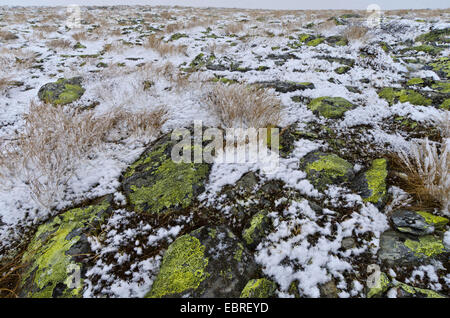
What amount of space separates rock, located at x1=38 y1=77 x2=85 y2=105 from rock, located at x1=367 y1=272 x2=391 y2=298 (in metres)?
A: 4.96

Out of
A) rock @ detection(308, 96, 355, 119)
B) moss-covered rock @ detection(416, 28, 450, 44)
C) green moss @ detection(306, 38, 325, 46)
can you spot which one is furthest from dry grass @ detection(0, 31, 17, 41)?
moss-covered rock @ detection(416, 28, 450, 44)

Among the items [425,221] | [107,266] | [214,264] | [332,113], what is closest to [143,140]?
[107,266]

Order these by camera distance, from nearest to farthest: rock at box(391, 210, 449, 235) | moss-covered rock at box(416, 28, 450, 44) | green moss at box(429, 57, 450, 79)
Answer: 1. rock at box(391, 210, 449, 235)
2. green moss at box(429, 57, 450, 79)
3. moss-covered rock at box(416, 28, 450, 44)

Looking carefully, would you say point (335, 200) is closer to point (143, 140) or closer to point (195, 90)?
point (143, 140)

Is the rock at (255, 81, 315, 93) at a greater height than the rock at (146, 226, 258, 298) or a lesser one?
greater

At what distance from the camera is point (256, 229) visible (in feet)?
5.75

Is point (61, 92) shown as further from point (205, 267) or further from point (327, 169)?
point (327, 169)

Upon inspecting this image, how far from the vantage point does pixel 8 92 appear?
439 cm

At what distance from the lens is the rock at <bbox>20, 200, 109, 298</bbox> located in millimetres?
1420

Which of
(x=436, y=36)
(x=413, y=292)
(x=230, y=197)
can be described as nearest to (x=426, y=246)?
(x=413, y=292)

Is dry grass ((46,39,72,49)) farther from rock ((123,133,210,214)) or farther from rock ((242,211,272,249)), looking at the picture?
rock ((242,211,272,249))

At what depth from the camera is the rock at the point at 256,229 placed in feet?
5.56

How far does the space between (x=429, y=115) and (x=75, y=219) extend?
14.7ft

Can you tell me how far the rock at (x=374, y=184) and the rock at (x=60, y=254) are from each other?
2.31 meters
